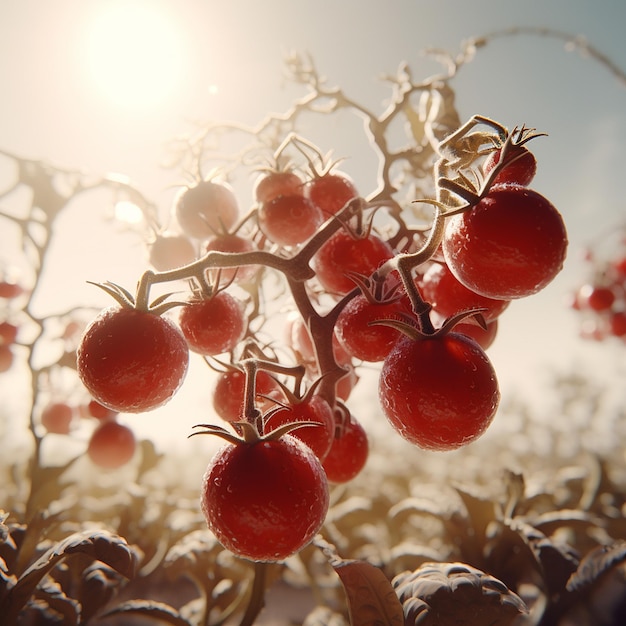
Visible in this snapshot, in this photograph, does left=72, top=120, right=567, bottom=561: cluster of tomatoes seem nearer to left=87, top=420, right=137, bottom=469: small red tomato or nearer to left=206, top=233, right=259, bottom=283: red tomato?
left=206, top=233, right=259, bottom=283: red tomato

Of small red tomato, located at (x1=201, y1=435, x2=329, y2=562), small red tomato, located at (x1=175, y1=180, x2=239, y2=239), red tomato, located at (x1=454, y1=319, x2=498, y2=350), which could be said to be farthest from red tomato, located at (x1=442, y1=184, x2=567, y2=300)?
small red tomato, located at (x1=175, y1=180, x2=239, y2=239)

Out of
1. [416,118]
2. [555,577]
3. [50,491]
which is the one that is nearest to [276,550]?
[555,577]

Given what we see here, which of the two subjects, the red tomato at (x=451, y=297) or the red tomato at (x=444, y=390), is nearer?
the red tomato at (x=444, y=390)

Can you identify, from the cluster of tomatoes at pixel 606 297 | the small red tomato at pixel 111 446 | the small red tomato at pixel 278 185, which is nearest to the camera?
the small red tomato at pixel 278 185

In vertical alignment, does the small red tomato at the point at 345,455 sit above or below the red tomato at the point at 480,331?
below

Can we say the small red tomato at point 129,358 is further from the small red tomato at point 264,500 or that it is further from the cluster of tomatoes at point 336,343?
the small red tomato at point 264,500

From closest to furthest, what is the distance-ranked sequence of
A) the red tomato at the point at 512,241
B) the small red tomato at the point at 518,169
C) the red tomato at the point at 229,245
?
the red tomato at the point at 512,241 < the small red tomato at the point at 518,169 < the red tomato at the point at 229,245

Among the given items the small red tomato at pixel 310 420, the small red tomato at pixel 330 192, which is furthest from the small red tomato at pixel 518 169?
the small red tomato at pixel 310 420
